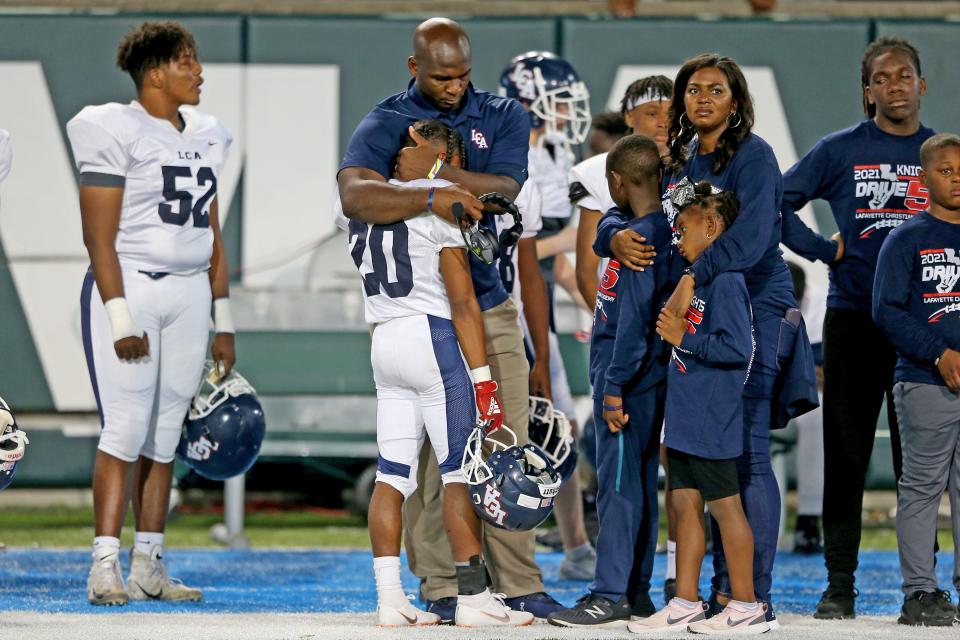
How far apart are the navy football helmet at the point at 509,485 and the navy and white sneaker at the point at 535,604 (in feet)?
1.46

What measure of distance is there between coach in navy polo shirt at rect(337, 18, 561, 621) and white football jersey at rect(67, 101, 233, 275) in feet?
2.82

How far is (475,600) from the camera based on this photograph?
403 centimetres

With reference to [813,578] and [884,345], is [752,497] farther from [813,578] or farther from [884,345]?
[813,578]

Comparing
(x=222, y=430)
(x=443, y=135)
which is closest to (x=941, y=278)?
(x=443, y=135)

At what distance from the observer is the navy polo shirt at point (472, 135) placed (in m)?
4.18

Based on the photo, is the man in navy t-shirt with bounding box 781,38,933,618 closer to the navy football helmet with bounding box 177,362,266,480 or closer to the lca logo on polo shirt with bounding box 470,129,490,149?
the lca logo on polo shirt with bounding box 470,129,490,149

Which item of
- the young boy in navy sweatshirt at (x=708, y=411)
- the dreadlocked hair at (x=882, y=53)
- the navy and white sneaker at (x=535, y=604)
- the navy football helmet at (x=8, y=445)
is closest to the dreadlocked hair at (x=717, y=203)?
the young boy in navy sweatshirt at (x=708, y=411)

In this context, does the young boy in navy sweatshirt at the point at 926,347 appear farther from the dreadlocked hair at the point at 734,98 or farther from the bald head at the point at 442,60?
the bald head at the point at 442,60

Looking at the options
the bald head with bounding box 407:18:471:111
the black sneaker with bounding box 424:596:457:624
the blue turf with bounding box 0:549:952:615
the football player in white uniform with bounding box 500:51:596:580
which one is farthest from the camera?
the football player in white uniform with bounding box 500:51:596:580

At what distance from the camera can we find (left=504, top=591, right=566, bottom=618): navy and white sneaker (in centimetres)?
431

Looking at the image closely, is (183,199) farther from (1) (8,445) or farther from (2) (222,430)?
(1) (8,445)

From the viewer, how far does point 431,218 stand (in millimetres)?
4059

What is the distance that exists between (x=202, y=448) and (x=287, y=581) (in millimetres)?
835

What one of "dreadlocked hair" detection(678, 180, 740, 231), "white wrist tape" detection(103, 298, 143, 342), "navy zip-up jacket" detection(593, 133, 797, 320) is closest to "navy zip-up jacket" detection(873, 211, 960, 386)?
"navy zip-up jacket" detection(593, 133, 797, 320)
